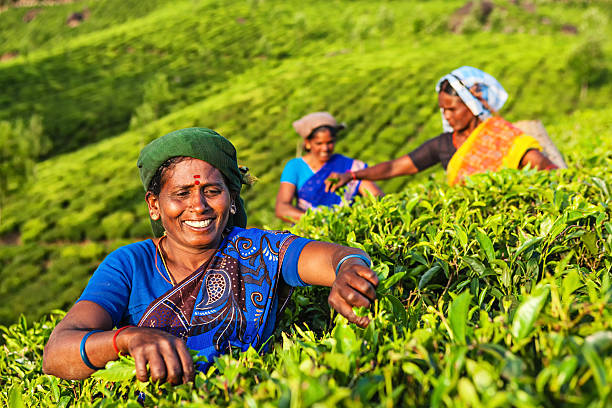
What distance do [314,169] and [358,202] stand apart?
1.31 m

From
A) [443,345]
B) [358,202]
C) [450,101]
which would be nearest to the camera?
[443,345]

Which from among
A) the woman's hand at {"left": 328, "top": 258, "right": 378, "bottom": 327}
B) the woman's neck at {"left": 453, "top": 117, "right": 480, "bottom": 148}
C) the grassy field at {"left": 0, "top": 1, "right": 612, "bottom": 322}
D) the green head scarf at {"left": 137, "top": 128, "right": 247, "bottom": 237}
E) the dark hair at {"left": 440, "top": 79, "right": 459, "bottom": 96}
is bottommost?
the woman's hand at {"left": 328, "top": 258, "right": 378, "bottom": 327}

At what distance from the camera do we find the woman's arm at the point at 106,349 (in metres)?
1.17

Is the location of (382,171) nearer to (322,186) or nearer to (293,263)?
(322,186)

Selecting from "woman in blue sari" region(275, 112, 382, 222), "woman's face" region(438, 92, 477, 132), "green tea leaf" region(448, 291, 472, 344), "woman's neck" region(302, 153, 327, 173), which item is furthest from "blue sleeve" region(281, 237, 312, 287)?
"woman's neck" region(302, 153, 327, 173)

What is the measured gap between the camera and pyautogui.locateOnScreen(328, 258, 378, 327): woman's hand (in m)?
1.25

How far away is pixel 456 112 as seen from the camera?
11.3ft

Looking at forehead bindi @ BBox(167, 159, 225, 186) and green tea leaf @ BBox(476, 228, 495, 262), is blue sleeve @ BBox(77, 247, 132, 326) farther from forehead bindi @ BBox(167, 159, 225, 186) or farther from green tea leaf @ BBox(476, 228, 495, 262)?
green tea leaf @ BBox(476, 228, 495, 262)

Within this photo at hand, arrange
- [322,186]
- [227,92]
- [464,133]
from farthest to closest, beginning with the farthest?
[227,92] < [322,186] < [464,133]

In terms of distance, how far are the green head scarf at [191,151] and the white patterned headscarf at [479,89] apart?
2.15m

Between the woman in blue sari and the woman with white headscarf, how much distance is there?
0.37 m

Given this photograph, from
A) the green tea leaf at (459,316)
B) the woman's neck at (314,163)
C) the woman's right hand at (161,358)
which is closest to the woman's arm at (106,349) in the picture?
the woman's right hand at (161,358)

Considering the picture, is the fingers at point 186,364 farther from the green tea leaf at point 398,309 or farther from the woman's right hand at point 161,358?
the green tea leaf at point 398,309

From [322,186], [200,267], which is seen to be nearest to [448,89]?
[322,186]
